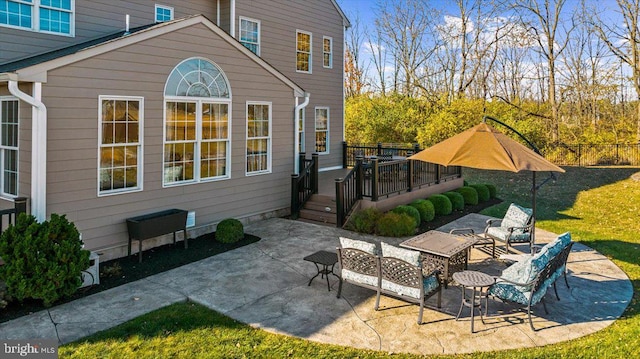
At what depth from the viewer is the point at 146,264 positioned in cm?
827

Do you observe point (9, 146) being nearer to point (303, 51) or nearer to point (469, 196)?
point (303, 51)

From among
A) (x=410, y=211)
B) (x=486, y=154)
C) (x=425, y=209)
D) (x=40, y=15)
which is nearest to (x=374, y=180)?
(x=410, y=211)

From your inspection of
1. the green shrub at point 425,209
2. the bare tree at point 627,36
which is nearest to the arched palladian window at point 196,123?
the green shrub at point 425,209

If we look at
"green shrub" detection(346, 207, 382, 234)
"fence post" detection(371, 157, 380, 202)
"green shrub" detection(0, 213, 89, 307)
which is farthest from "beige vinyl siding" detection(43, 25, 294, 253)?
"fence post" detection(371, 157, 380, 202)

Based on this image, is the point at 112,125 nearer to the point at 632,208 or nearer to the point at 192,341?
the point at 192,341

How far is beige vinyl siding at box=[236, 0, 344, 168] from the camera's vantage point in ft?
48.5

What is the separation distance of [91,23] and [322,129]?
29.5 feet

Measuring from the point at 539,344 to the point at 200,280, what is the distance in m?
5.13

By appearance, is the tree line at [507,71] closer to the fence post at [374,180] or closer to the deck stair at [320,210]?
the fence post at [374,180]

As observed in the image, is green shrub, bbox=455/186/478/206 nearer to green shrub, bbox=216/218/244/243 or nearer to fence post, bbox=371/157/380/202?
Result: fence post, bbox=371/157/380/202

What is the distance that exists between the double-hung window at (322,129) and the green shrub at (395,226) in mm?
7052

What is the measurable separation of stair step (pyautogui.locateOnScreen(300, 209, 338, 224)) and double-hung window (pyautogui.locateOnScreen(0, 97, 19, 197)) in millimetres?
6710

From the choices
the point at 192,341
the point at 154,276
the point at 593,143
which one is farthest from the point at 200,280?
the point at 593,143

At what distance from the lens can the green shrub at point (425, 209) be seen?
11953 millimetres
